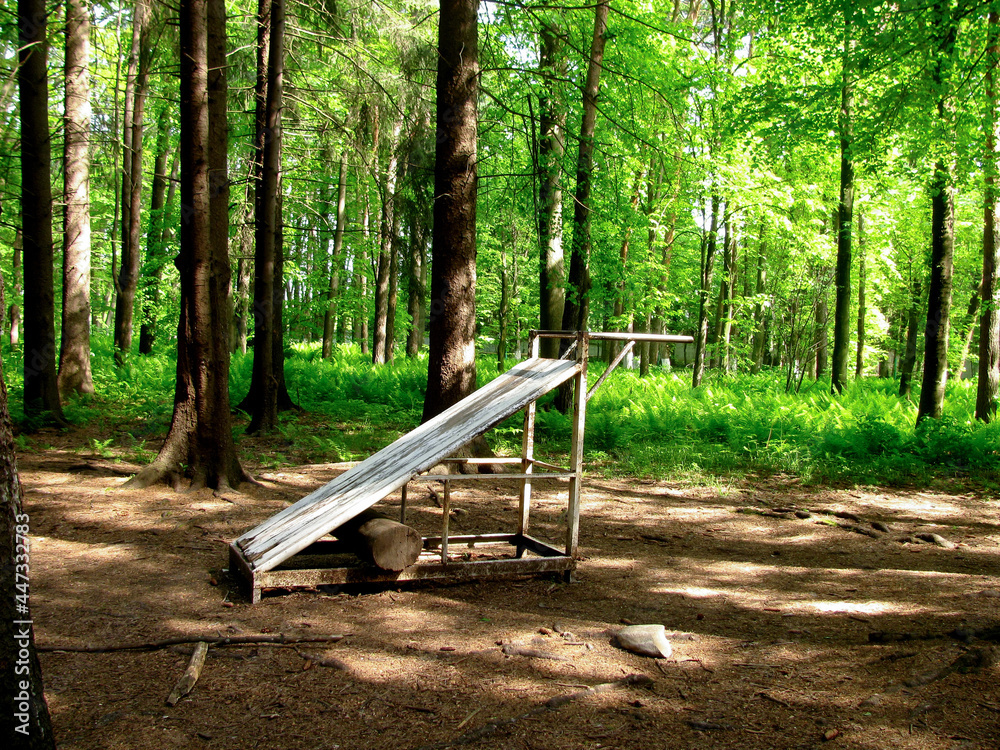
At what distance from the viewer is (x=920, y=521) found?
8109mm

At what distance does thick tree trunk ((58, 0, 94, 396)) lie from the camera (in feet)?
43.0

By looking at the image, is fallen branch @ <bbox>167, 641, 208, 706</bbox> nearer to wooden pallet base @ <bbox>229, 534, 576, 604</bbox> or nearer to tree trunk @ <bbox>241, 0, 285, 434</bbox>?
wooden pallet base @ <bbox>229, 534, 576, 604</bbox>

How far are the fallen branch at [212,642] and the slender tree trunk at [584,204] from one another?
8.79m

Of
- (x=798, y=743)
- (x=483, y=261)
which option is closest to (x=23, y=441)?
(x=798, y=743)

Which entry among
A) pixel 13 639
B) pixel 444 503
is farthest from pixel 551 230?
pixel 13 639

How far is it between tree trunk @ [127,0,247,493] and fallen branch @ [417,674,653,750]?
5267mm

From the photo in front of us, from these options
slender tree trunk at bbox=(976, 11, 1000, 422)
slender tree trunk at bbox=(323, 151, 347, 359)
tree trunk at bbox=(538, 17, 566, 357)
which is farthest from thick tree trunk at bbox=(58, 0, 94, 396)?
slender tree trunk at bbox=(976, 11, 1000, 422)

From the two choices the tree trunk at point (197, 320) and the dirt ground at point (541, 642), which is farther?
the tree trunk at point (197, 320)

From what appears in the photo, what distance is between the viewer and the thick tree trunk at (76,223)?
13109mm

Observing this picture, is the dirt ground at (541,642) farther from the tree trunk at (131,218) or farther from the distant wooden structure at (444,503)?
the tree trunk at (131,218)

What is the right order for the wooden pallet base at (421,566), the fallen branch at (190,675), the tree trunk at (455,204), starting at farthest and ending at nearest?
the tree trunk at (455,204) < the wooden pallet base at (421,566) < the fallen branch at (190,675)

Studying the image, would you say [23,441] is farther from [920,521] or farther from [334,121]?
[920,521]

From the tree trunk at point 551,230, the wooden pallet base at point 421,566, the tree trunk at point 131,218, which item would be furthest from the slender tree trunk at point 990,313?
the tree trunk at point 131,218

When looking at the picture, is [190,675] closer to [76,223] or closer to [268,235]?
[268,235]
